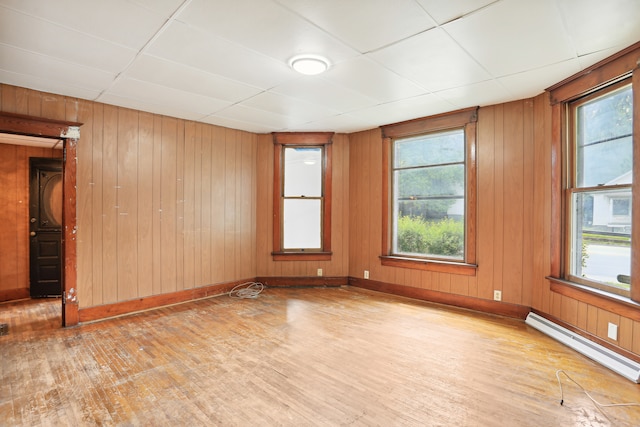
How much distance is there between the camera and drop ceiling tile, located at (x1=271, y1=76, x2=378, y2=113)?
10.2ft

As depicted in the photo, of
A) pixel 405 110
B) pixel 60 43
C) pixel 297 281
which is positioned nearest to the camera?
pixel 60 43

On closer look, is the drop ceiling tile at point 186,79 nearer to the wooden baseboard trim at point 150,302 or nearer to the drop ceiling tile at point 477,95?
the drop ceiling tile at point 477,95

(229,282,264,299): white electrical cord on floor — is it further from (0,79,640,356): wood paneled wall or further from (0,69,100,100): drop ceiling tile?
(0,69,100,100): drop ceiling tile

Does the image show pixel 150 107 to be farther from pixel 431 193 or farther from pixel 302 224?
pixel 431 193

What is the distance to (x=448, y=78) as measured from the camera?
3.02 m

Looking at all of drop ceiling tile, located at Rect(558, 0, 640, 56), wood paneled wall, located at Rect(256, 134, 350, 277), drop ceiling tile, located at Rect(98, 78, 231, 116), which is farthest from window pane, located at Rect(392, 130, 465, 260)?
drop ceiling tile, located at Rect(98, 78, 231, 116)

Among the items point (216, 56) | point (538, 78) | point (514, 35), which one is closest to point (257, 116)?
point (216, 56)

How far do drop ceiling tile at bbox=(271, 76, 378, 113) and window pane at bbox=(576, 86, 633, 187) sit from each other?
2.06 m

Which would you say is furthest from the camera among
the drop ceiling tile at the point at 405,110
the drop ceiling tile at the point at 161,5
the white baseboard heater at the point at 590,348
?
the drop ceiling tile at the point at 405,110

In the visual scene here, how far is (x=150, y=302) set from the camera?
13.3ft

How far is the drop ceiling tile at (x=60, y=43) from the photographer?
2.10 metres

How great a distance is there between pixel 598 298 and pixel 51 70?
5168 millimetres

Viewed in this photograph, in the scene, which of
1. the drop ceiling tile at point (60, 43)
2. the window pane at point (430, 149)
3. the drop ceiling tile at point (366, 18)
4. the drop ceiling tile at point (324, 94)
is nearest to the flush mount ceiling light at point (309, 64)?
the drop ceiling tile at point (324, 94)

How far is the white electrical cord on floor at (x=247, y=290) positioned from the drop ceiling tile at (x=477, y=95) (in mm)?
3627
